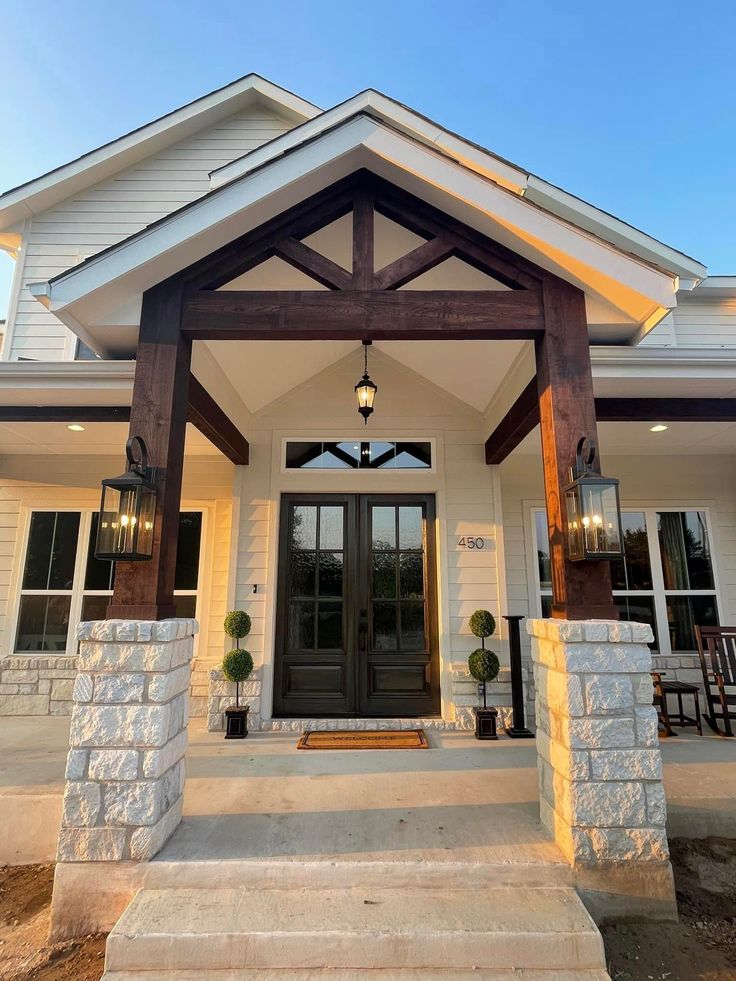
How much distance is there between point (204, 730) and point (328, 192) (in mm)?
4354

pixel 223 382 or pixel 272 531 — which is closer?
pixel 223 382

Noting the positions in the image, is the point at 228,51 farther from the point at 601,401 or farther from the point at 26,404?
the point at 601,401

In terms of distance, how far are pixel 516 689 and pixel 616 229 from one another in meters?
4.82

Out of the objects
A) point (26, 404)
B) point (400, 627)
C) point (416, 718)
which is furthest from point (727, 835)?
point (26, 404)

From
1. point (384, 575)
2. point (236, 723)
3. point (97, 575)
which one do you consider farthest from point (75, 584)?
point (384, 575)

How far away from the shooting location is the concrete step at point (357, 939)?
1933mm

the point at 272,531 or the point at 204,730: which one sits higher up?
the point at 272,531

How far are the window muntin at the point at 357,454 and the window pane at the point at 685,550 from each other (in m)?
2.81

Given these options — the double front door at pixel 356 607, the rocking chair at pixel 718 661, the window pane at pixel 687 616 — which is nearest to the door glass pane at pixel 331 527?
the double front door at pixel 356 607

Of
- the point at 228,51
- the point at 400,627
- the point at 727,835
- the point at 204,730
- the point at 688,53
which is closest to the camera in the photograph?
the point at 727,835

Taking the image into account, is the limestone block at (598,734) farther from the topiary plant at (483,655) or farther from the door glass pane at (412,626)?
the door glass pane at (412,626)

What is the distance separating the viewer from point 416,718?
4727 millimetres

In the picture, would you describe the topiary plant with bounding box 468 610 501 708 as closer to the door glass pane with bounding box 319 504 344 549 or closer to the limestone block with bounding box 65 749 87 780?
the door glass pane with bounding box 319 504 344 549

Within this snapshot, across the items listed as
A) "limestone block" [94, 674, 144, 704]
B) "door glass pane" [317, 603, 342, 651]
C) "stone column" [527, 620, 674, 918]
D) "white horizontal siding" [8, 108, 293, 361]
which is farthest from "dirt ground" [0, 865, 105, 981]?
"white horizontal siding" [8, 108, 293, 361]
